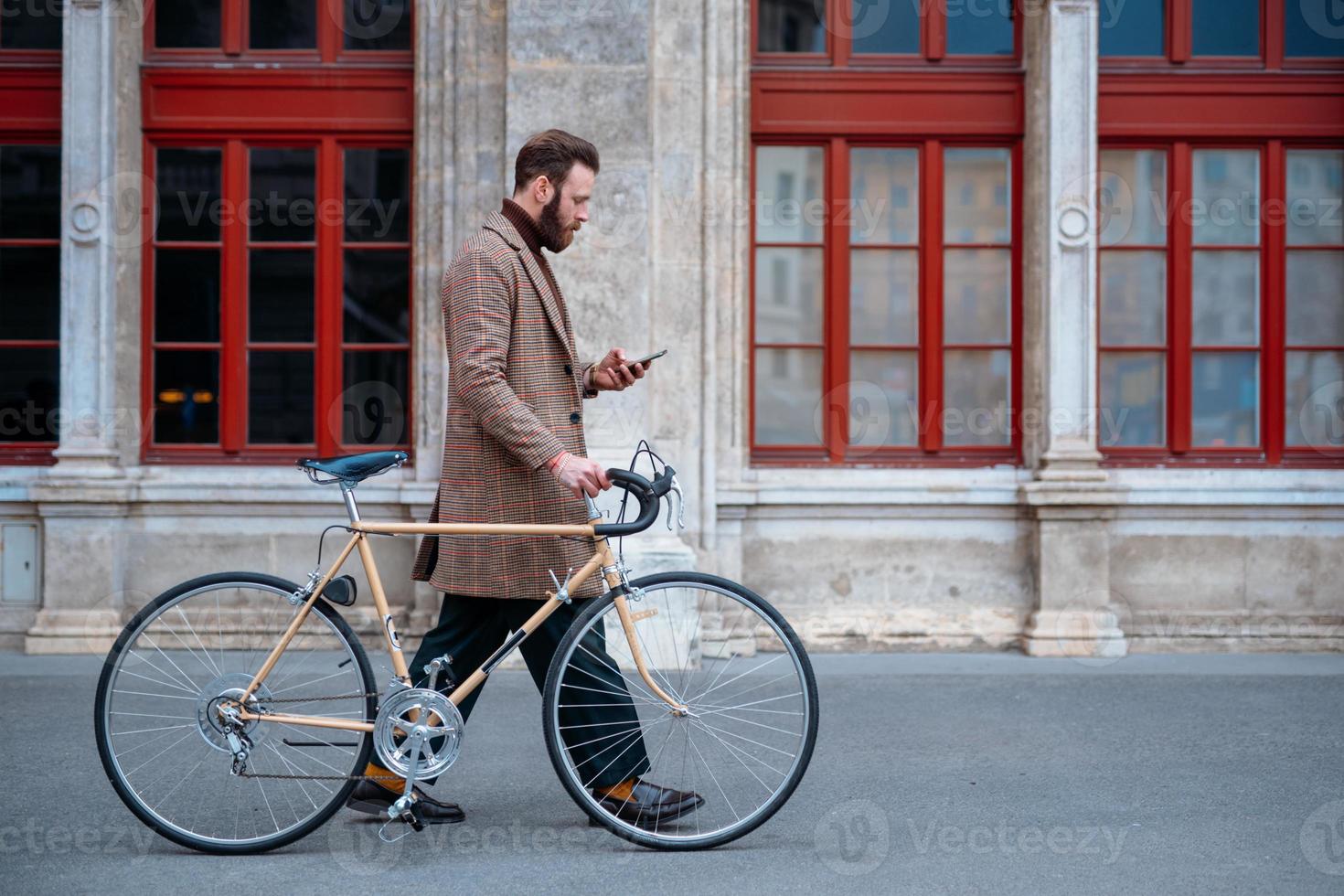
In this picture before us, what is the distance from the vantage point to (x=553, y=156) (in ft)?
14.5

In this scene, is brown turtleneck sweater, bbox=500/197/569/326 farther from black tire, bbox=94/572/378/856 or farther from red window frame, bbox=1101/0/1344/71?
red window frame, bbox=1101/0/1344/71

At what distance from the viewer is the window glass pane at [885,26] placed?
327 inches

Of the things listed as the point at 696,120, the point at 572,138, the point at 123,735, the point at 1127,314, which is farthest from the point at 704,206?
the point at 123,735

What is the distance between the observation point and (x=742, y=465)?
8.11 m

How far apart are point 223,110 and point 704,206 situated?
297cm

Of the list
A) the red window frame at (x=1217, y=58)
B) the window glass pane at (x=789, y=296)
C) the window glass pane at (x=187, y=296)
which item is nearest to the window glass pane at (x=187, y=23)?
the window glass pane at (x=187, y=296)

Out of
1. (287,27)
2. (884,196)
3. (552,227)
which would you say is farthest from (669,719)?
(287,27)

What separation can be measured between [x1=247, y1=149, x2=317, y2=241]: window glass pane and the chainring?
480cm

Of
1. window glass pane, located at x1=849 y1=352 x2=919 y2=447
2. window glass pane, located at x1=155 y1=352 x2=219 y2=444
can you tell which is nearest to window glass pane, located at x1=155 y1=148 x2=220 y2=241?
window glass pane, located at x1=155 y1=352 x2=219 y2=444

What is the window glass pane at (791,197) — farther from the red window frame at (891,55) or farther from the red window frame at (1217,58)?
the red window frame at (1217,58)

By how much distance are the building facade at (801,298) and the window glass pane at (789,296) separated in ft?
0.06

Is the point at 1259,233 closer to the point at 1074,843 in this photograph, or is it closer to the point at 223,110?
the point at 1074,843

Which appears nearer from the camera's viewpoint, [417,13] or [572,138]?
[572,138]

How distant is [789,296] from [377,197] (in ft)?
8.39
